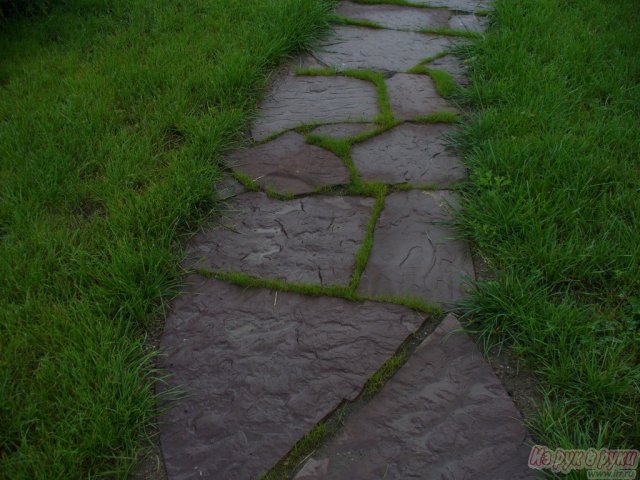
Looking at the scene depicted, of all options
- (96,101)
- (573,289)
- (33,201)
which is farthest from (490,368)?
(96,101)

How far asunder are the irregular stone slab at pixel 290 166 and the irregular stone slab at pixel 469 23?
1801 millimetres

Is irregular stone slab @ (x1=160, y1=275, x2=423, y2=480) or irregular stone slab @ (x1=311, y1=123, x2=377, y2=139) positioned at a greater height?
irregular stone slab @ (x1=311, y1=123, x2=377, y2=139)

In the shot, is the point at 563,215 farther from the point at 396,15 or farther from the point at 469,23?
the point at 396,15

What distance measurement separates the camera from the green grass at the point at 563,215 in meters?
1.66

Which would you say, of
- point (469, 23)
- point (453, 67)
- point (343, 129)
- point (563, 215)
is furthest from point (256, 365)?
point (469, 23)

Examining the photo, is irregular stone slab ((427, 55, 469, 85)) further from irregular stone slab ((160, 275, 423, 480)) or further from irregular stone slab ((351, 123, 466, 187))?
irregular stone slab ((160, 275, 423, 480))

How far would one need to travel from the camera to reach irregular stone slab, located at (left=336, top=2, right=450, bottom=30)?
13.2 feet

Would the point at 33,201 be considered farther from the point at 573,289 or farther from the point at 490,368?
the point at 573,289

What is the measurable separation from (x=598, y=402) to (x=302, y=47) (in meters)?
2.82

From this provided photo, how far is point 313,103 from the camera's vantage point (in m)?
3.15

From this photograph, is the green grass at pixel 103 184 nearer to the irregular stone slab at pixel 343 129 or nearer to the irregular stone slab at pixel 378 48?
the irregular stone slab at pixel 378 48

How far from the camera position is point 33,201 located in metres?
2.30

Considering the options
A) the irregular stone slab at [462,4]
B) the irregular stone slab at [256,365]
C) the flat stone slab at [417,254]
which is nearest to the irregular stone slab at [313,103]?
the flat stone slab at [417,254]

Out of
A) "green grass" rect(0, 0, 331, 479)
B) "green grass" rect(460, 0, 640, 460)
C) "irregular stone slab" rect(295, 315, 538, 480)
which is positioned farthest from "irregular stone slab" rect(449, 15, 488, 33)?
"irregular stone slab" rect(295, 315, 538, 480)
